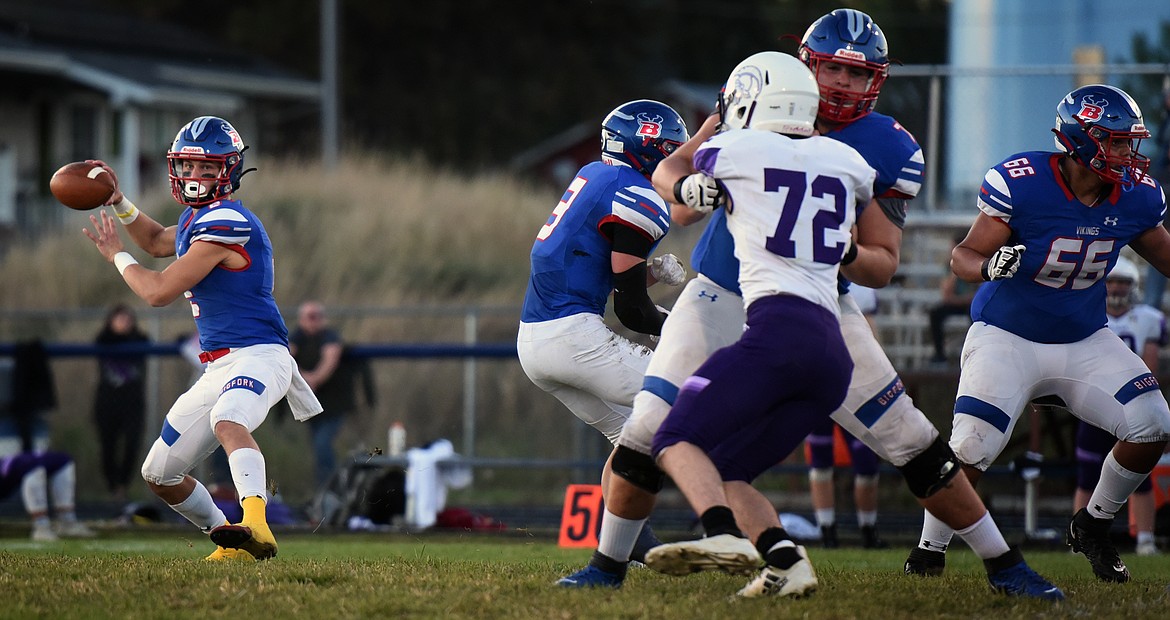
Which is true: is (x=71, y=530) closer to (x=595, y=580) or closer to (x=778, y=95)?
(x=595, y=580)

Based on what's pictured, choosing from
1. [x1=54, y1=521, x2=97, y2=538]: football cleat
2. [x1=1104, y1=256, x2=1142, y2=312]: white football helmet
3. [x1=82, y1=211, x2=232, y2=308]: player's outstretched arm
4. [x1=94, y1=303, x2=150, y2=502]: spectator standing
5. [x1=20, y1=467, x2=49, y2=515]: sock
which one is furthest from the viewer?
[x1=94, y1=303, x2=150, y2=502]: spectator standing

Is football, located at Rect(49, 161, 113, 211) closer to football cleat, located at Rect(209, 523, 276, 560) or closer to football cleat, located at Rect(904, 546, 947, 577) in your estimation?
football cleat, located at Rect(209, 523, 276, 560)

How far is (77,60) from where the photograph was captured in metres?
26.0

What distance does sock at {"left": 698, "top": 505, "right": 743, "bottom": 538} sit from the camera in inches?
187

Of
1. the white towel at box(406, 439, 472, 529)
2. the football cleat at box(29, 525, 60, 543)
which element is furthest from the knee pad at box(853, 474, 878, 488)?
the football cleat at box(29, 525, 60, 543)

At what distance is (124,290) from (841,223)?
15116mm

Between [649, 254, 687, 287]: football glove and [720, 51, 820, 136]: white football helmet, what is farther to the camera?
[649, 254, 687, 287]: football glove

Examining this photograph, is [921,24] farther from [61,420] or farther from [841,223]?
[841,223]

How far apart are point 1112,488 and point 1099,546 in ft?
0.88

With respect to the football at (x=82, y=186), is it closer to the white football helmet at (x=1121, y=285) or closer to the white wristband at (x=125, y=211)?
the white wristband at (x=125, y=211)

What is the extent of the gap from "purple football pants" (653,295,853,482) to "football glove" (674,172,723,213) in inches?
14.8

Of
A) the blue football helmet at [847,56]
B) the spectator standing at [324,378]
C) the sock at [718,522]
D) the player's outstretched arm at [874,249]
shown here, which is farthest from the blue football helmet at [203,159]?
the spectator standing at [324,378]

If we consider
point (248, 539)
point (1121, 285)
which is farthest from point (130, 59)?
point (248, 539)

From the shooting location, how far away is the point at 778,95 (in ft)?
16.8
